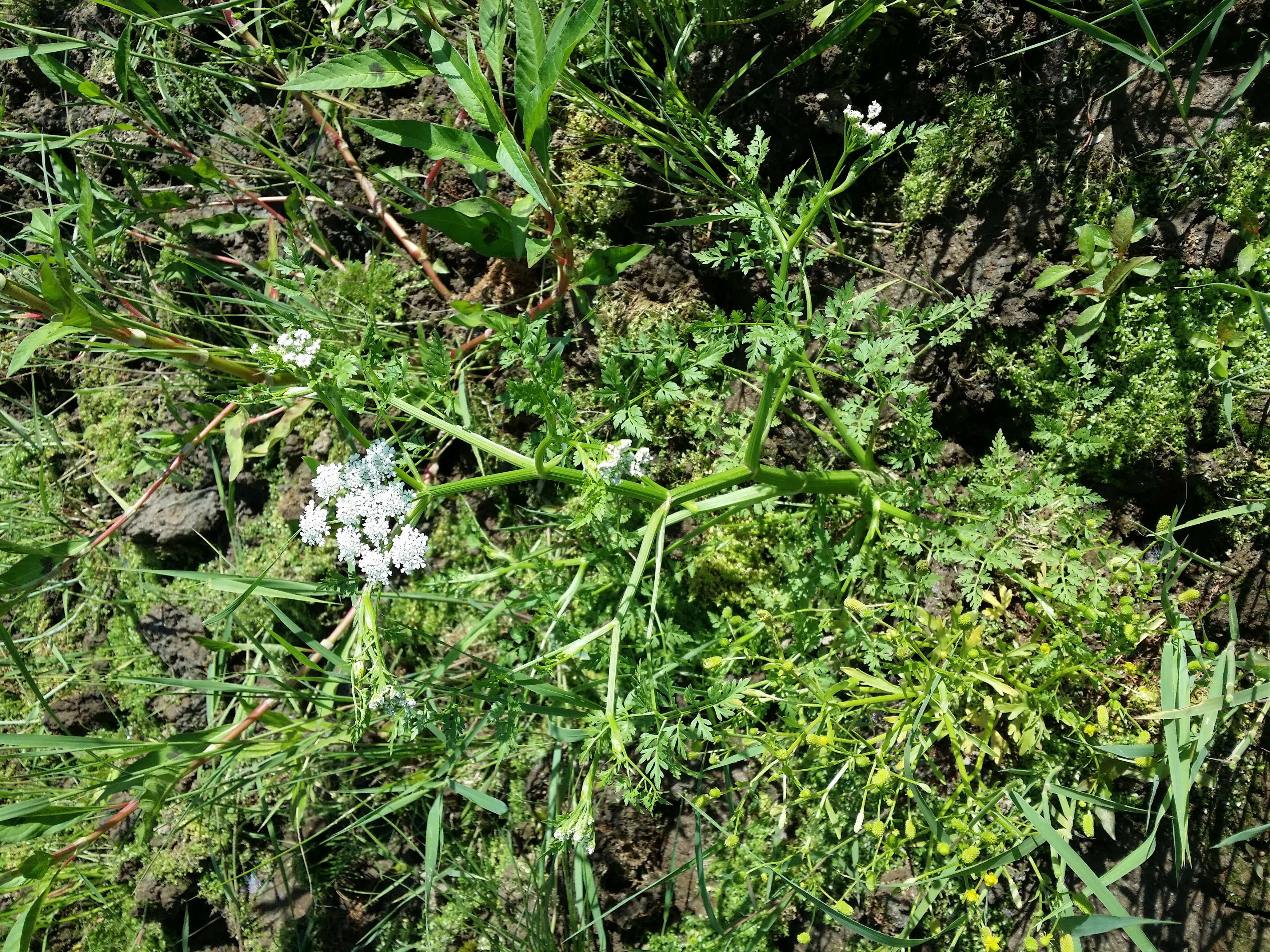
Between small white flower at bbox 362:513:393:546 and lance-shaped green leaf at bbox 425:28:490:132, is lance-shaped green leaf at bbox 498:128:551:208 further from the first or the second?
small white flower at bbox 362:513:393:546

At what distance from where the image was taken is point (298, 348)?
200 centimetres

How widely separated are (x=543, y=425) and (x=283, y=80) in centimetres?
202

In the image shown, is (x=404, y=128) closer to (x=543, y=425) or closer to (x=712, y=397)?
(x=543, y=425)

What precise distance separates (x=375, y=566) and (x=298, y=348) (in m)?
0.63

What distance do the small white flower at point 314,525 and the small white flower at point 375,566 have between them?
170 millimetres

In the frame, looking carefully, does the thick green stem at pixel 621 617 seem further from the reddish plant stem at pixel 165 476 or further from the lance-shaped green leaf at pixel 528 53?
the reddish plant stem at pixel 165 476

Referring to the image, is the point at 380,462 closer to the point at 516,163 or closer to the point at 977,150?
the point at 516,163

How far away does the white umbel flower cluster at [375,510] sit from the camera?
1802mm

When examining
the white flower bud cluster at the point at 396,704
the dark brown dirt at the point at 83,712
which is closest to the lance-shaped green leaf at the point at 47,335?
the white flower bud cluster at the point at 396,704

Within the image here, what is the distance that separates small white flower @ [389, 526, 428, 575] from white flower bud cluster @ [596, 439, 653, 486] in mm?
448

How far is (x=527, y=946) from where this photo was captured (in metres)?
2.69

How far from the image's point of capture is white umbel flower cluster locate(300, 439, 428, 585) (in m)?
1.80

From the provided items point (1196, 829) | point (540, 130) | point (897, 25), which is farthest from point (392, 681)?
point (897, 25)

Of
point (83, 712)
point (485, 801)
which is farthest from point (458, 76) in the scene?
point (83, 712)
